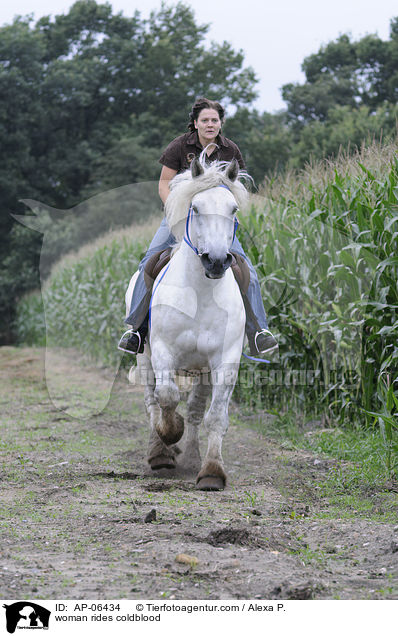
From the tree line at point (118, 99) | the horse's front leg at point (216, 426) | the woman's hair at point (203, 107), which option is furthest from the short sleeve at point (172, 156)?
the tree line at point (118, 99)

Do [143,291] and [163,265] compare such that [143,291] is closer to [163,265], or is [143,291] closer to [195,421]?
[163,265]

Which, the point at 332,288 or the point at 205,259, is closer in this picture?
the point at 205,259

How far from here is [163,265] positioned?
574 cm

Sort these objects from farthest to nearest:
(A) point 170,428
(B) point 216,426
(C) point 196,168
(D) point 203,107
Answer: (D) point 203,107
(A) point 170,428
(B) point 216,426
(C) point 196,168

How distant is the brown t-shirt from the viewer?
19.4ft

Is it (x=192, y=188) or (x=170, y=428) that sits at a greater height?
(x=192, y=188)

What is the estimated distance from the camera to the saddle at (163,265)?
18.8 feet

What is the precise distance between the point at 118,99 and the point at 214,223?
35370 mm

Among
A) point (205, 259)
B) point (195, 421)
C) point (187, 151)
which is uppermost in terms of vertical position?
point (187, 151)

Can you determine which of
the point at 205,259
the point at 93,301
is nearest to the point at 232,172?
the point at 205,259

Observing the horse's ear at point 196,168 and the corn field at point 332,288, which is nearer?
the horse's ear at point 196,168

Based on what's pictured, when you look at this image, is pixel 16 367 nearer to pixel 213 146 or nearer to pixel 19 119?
pixel 213 146
